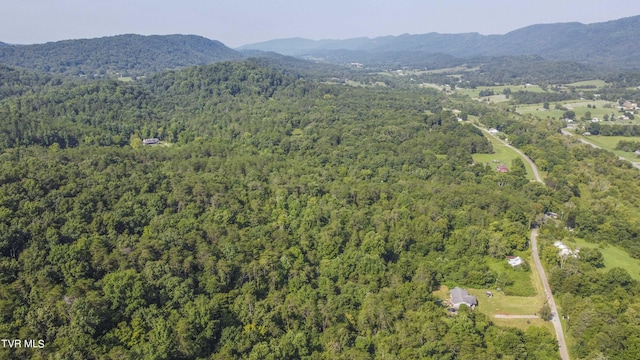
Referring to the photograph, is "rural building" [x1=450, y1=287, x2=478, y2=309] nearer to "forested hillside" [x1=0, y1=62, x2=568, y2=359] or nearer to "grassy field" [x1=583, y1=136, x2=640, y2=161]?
"forested hillside" [x1=0, y1=62, x2=568, y2=359]

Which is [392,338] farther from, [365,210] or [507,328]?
[365,210]

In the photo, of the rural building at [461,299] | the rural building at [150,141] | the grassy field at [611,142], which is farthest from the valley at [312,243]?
the grassy field at [611,142]

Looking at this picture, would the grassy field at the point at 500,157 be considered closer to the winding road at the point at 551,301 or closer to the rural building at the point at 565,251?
the winding road at the point at 551,301

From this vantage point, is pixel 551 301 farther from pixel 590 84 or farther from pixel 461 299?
pixel 590 84

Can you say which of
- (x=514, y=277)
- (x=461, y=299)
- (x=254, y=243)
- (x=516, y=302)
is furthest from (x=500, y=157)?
(x=254, y=243)

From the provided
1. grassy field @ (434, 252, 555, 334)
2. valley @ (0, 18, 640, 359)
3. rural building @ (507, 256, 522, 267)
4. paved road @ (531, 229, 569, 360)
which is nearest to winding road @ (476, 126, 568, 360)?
paved road @ (531, 229, 569, 360)

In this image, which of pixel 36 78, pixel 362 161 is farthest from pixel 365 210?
pixel 36 78
